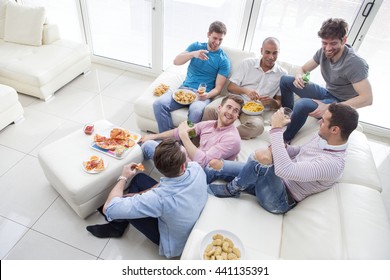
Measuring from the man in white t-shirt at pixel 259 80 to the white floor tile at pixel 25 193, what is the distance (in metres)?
1.60

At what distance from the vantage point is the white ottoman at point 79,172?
1.88m

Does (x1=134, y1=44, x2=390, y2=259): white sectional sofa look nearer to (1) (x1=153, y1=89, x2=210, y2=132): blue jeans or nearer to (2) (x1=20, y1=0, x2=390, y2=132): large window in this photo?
(1) (x1=153, y1=89, x2=210, y2=132): blue jeans

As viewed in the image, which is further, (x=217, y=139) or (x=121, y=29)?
(x=121, y=29)

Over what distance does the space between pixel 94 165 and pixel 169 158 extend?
82 centimetres

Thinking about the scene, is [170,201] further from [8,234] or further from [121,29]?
[121,29]

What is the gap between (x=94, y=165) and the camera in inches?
77.3

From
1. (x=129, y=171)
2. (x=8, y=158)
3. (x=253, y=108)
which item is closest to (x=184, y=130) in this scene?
(x=129, y=171)

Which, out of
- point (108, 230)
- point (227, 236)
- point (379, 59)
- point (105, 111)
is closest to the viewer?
point (227, 236)

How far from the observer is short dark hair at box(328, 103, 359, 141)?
1.45 m

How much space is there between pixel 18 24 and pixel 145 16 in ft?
5.57

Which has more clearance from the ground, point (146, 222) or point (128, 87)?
point (146, 222)

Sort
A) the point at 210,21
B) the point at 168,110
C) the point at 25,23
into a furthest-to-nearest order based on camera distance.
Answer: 1. the point at 25,23
2. the point at 210,21
3. the point at 168,110

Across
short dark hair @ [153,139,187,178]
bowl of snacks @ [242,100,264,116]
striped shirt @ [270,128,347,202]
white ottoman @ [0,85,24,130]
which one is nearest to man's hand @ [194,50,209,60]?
bowl of snacks @ [242,100,264,116]

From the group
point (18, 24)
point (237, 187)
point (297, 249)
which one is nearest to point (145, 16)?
point (18, 24)
